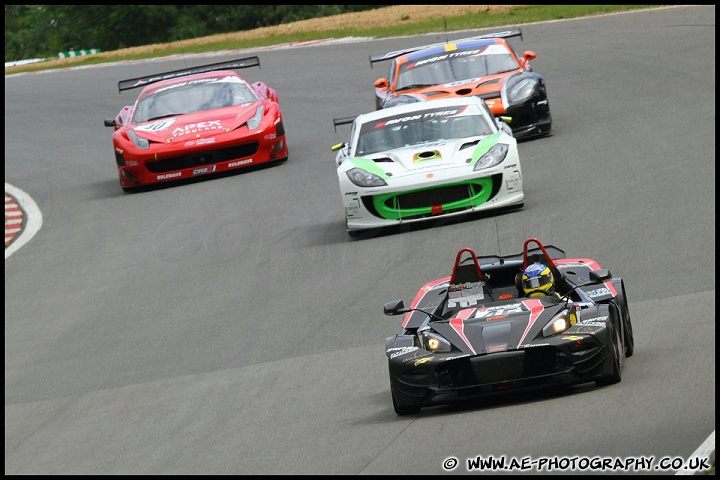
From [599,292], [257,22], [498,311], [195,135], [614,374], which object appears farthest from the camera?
[257,22]

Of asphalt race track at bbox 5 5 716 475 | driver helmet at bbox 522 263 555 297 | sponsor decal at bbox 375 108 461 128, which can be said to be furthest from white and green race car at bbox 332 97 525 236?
driver helmet at bbox 522 263 555 297

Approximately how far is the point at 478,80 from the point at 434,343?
10366 mm

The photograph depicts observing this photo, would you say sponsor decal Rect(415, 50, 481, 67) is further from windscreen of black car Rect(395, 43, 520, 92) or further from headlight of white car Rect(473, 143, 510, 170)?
headlight of white car Rect(473, 143, 510, 170)

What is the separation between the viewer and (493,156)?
45.9 feet

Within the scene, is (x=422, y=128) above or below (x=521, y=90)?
above

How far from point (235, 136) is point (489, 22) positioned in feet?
53.0

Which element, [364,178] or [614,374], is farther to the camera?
[364,178]

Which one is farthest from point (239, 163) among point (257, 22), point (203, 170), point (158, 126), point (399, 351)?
point (257, 22)

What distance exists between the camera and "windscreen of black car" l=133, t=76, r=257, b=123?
61.7 feet

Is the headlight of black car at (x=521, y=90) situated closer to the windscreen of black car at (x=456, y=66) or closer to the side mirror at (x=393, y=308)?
the windscreen of black car at (x=456, y=66)

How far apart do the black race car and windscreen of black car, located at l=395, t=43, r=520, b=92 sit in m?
9.90

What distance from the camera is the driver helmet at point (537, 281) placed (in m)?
8.97

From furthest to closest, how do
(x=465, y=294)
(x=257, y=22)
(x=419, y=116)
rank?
(x=257, y=22)
(x=419, y=116)
(x=465, y=294)

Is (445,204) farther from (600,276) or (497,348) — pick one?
(497,348)
